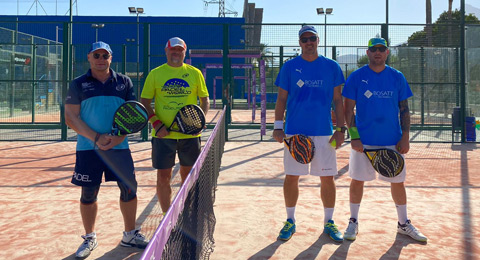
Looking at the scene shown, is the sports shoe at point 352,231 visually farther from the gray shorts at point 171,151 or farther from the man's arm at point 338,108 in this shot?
the gray shorts at point 171,151

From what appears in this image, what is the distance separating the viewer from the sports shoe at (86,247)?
368 cm

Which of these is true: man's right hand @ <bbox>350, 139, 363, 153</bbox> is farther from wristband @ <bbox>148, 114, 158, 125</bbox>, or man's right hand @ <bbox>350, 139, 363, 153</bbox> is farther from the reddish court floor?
wristband @ <bbox>148, 114, 158, 125</bbox>

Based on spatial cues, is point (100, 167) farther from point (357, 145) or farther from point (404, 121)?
point (404, 121)

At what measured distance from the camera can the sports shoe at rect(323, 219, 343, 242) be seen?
407cm

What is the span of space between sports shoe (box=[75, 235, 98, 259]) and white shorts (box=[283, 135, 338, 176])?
6.38 feet

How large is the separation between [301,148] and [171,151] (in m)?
1.36

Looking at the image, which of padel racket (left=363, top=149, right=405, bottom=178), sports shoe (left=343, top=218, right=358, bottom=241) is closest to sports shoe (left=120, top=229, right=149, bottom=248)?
sports shoe (left=343, top=218, right=358, bottom=241)

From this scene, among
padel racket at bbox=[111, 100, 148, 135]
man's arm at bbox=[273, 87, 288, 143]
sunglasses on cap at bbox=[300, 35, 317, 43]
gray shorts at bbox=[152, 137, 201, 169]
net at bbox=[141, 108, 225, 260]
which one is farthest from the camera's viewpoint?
gray shorts at bbox=[152, 137, 201, 169]

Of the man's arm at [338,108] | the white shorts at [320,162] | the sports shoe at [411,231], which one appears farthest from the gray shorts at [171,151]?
the sports shoe at [411,231]

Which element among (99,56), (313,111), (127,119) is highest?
(99,56)

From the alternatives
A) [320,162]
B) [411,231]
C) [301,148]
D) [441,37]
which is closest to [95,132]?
[301,148]

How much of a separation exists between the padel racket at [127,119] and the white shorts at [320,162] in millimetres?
1470

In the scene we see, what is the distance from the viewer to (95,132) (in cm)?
370

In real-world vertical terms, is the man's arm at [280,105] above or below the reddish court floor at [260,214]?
above
